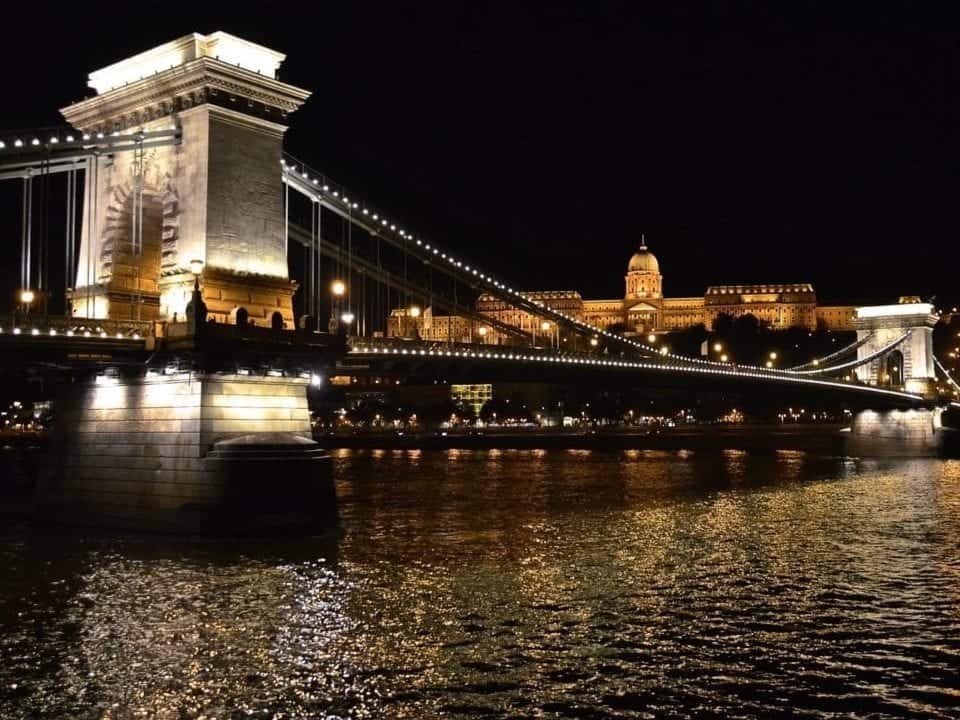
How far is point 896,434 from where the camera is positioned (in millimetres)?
70438

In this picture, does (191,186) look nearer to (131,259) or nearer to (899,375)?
(131,259)

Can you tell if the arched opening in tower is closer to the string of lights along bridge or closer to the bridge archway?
the string of lights along bridge

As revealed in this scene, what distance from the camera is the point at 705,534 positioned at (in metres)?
28.2

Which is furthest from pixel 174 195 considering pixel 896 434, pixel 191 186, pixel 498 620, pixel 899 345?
pixel 899 345

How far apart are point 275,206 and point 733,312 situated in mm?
157042

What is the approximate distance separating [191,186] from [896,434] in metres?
57.2

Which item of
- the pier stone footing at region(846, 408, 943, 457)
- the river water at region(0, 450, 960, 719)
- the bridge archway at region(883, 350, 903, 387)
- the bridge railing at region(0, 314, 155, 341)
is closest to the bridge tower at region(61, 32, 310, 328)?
the bridge railing at region(0, 314, 155, 341)

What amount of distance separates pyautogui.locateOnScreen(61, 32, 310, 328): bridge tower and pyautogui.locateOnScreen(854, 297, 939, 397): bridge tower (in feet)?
213

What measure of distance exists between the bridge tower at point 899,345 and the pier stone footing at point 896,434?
8.98 meters

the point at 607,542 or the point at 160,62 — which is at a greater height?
the point at 160,62

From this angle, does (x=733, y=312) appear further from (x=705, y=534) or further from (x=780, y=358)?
(x=705, y=534)

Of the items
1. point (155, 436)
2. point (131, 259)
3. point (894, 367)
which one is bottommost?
point (155, 436)

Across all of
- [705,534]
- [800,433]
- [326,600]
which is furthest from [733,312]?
[326,600]

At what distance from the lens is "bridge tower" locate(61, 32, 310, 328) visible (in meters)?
25.6
